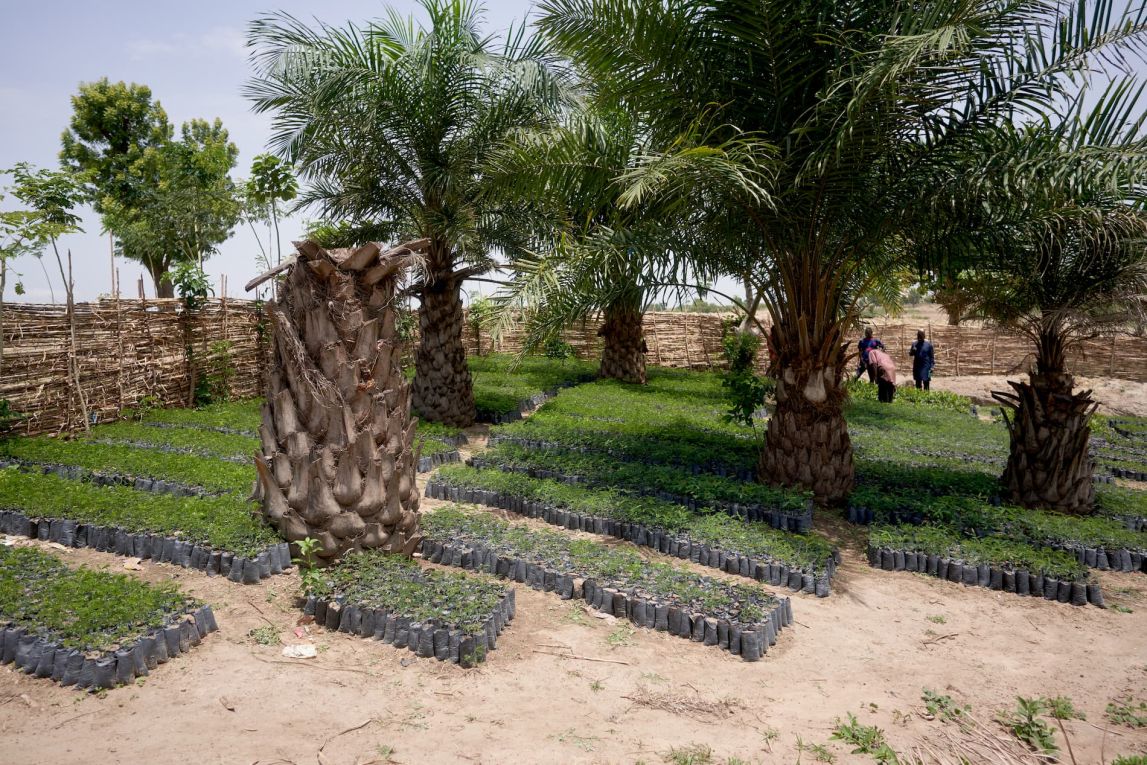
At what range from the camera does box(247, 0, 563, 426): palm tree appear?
9.62 metres

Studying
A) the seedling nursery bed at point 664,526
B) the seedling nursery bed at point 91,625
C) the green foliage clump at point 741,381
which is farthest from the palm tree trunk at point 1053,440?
the seedling nursery bed at point 91,625

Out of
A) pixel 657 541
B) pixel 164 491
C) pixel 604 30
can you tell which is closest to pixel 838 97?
pixel 604 30

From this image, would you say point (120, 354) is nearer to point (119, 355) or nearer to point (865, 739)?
point (119, 355)

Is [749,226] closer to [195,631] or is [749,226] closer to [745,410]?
[745,410]

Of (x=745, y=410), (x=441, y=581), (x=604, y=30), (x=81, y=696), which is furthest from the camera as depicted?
(x=745, y=410)

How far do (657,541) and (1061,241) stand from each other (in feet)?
15.0

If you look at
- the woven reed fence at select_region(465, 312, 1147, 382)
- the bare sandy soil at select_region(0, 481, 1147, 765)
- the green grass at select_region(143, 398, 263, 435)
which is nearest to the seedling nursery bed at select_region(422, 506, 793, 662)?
the bare sandy soil at select_region(0, 481, 1147, 765)

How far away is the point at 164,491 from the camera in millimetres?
6887

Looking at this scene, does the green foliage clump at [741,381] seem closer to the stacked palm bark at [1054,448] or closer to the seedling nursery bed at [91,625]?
the stacked palm bark at [1054,448]

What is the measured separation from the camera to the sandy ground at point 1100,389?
16141 mm

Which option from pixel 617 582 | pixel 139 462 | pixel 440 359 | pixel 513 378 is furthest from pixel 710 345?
pixel 617 582

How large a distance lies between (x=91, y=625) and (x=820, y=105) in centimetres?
619

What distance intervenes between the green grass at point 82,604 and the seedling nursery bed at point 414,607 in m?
0.82

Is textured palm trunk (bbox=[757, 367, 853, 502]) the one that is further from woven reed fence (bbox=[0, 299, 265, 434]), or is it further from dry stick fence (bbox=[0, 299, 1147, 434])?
woven reed fence (bbox=[0, 299, 265, 434])
